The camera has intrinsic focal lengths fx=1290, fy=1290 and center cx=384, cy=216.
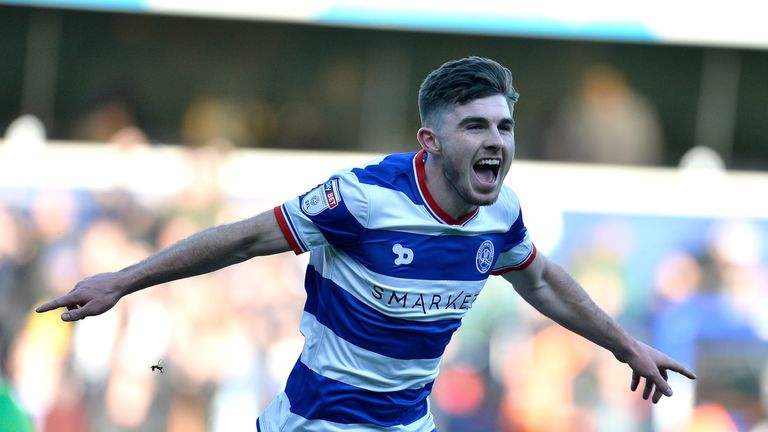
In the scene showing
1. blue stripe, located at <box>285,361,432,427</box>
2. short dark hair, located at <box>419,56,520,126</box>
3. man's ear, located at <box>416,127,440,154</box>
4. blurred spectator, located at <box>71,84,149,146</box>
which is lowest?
blue stripe, located at <box>285,361,432,427</box>

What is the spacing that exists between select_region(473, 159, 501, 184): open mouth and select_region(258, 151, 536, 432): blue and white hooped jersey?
0.74 feet

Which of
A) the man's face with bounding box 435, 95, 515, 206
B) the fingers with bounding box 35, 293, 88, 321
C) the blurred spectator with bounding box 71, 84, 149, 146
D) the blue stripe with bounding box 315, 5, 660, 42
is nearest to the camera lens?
the fingers with bounding box 35, 293, 88, 321

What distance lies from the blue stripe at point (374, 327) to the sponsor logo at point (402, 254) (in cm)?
22

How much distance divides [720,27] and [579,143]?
6.22ft

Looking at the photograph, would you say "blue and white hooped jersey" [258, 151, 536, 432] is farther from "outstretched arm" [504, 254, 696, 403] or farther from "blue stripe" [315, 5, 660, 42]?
"blue stripe" [315, 5, 660, 42]

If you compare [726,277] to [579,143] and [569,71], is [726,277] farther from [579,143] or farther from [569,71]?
[569,71]

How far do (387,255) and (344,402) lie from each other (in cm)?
60

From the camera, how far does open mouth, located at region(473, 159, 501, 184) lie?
4.84m

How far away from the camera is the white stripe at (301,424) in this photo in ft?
16.5

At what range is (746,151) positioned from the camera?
12.3 meters

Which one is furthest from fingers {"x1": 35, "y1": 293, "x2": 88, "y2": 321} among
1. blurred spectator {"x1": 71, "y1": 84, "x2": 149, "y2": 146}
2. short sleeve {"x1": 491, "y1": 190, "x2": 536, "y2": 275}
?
blurred spectator {"x1": 71, "y1": 84, "x2": 149, "y2": 146}

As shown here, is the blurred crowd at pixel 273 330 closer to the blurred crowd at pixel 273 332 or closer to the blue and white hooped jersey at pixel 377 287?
the blurred crowd at pixel 273 332

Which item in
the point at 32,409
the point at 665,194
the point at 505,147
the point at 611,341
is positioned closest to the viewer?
the point at 505,147

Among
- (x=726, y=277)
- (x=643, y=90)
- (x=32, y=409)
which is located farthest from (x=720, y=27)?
(x=32, y=409)
